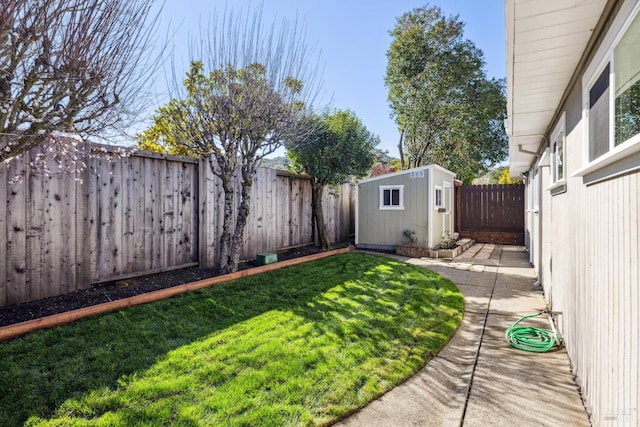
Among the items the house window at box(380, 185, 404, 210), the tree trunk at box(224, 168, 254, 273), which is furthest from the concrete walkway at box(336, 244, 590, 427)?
the house window at box(380, 185, 404, 210)

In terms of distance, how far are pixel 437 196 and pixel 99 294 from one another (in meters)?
8.12

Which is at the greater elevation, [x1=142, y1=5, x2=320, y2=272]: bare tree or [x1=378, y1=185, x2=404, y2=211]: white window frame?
[x1=142, y1=5, x2=320, y2=272]: bare tree

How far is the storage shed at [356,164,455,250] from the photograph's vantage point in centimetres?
872

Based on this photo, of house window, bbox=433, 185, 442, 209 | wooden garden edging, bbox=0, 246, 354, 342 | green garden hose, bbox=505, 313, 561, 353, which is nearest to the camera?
wooden garden edging, bbox=0, 246, 354, 342

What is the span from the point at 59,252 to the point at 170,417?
291cm

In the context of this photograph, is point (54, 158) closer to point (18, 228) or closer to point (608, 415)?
point (18, 228)

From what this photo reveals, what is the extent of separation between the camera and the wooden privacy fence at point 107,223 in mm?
3459

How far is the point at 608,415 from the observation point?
5.29 ft

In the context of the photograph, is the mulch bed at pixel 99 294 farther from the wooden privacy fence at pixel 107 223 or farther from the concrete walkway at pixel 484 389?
the concrete walkway at pixel 484 389

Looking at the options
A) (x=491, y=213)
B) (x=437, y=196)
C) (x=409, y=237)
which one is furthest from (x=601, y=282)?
(x=491, y=213)

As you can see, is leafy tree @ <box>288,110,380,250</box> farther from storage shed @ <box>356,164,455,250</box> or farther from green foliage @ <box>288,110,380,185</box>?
storage shed @ <box>356,164,455,250</box>

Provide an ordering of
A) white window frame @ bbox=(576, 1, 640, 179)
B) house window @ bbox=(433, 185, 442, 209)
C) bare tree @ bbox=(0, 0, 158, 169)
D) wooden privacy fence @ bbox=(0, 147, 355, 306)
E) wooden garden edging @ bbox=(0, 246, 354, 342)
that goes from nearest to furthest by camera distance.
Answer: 1. white window frame @ bbox=(576, 1, 640, 179)
2. bare tree @ bbox=(0, 0, 158, 169)
3. wooden garden edging @ bbox=(0, 246, 354, 342)
4. wooden privacy fence @ bbox=(0, 147, 355, 306)
5. house window @ bbox=(433, 185, 442, 209)

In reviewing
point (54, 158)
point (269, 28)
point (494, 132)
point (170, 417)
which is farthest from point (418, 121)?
point (170, 417)

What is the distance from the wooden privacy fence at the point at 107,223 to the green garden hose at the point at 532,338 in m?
4.43
